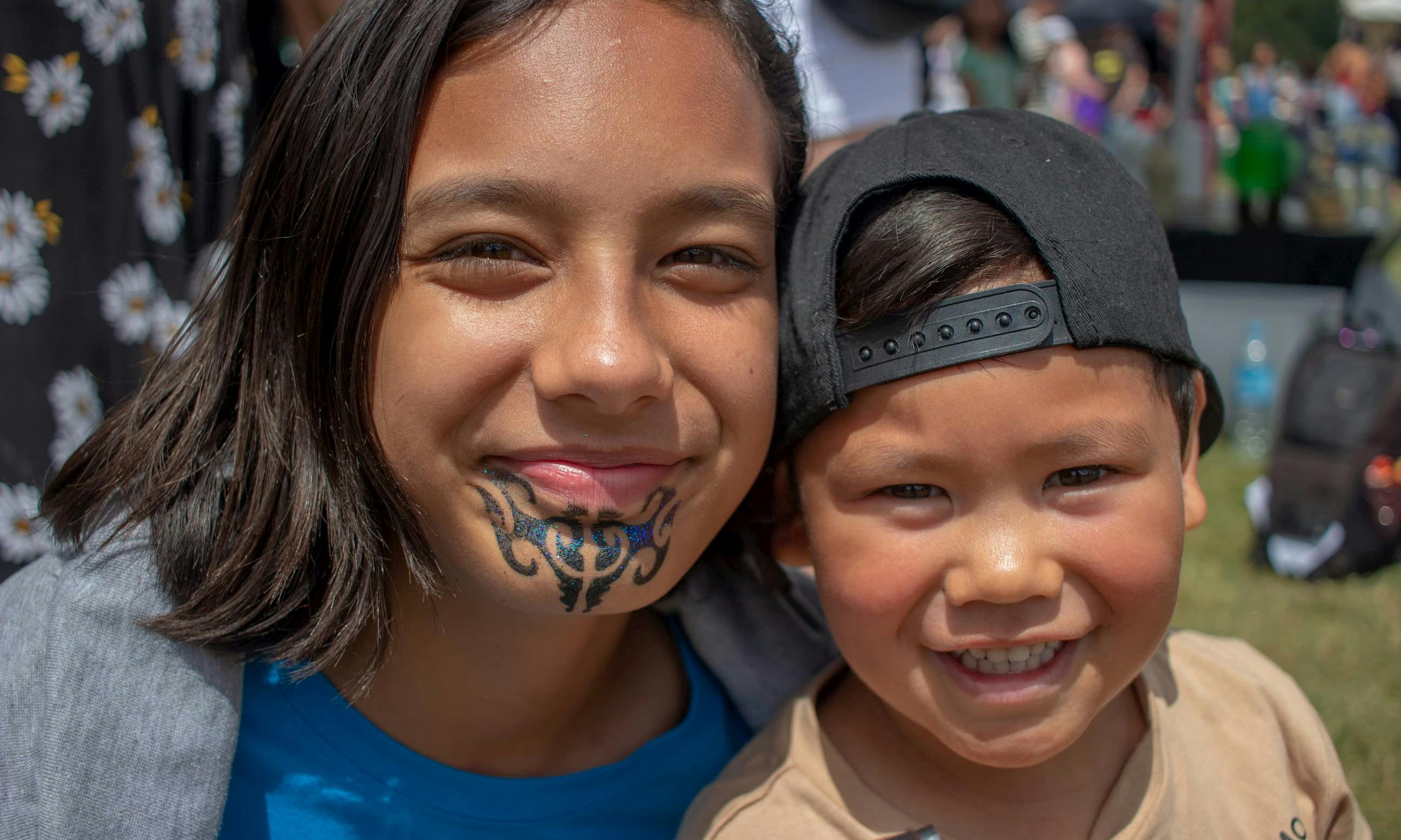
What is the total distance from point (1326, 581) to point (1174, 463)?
9.85 ft

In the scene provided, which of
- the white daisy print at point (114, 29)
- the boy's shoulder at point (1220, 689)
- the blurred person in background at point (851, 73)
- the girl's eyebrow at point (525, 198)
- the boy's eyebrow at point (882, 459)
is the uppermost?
the white daisy print at point (114, 29)

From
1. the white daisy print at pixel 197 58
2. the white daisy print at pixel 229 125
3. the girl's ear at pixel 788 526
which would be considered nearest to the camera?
the girl's ear at pixel 788 526

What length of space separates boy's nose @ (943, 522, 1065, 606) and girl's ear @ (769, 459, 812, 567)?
Answer: 31 cm

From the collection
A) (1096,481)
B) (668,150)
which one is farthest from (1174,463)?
(668,150)

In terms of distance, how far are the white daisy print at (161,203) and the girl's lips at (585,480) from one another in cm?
98

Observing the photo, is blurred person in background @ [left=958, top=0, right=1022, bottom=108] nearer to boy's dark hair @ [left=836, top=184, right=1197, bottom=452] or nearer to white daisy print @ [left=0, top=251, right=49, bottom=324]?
boy's dark hair @ [left=836, top=184, right=1197, bottom=452]

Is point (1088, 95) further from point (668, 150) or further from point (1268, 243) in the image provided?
point (668, 150)

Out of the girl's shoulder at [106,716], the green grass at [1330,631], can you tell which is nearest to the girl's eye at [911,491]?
the girl's shoulder at [106,716]

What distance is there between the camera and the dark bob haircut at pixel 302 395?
4.61 feet

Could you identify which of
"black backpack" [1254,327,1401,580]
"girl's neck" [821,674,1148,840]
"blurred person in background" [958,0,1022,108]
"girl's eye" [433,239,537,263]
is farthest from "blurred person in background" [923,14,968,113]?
"girl's eye" [433,239,537,263]

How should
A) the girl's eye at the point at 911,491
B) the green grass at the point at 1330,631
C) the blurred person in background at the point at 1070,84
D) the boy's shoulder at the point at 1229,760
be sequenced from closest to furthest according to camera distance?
the girl's eye at the point at 911,491 → the boy's shoulder at the point at 1229,760 → the green grass at the point at 1330,631 → the blurred person in background at the point at 1070,84

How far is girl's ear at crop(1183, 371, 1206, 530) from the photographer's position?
1.69 meters

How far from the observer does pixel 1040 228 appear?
147cm

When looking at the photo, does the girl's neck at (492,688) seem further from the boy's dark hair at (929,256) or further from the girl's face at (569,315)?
the boy's dark hair at (929,256)
